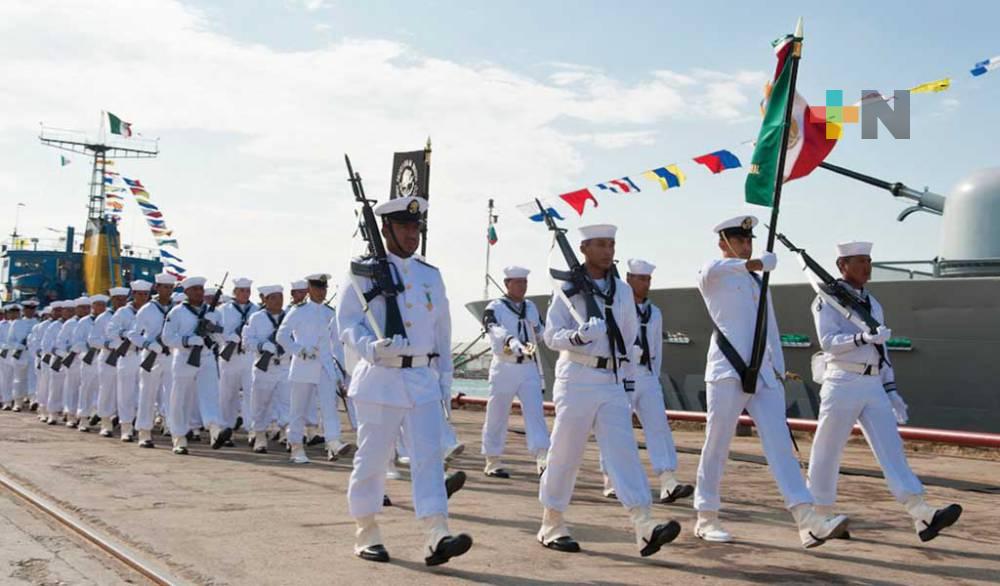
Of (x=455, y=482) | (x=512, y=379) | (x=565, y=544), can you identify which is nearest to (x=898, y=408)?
(x=565, y=544)

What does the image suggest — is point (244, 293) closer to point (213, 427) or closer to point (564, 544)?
point (213, 427)

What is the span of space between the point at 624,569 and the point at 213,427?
7.93 meters

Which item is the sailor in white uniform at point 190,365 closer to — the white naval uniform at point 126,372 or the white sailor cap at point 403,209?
the white naval uniform at point 126,372

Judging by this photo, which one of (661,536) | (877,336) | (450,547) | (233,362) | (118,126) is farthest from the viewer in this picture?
(118,126)

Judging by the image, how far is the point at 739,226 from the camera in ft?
20.7

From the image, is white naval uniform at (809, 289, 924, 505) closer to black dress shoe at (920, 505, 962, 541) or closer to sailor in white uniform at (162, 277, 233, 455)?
black dress shoe at (920, 505, 962, 541)

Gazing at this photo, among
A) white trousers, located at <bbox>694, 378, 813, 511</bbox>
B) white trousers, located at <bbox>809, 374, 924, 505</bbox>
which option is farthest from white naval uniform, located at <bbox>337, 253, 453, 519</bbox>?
white trousers, located at <bbox>809, 374, 924, 505</bbox>

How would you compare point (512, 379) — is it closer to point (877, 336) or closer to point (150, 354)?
point (877, 336)

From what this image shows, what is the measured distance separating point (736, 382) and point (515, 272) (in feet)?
14.1

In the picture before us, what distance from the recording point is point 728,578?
16.2 ft

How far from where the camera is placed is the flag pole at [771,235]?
5953 mm

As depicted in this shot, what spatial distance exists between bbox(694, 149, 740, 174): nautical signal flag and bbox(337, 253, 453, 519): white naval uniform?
9.15 meters

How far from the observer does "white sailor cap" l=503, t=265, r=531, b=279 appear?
32.9 ft

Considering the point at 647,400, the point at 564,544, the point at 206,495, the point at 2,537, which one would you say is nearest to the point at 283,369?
the point at 206,495
